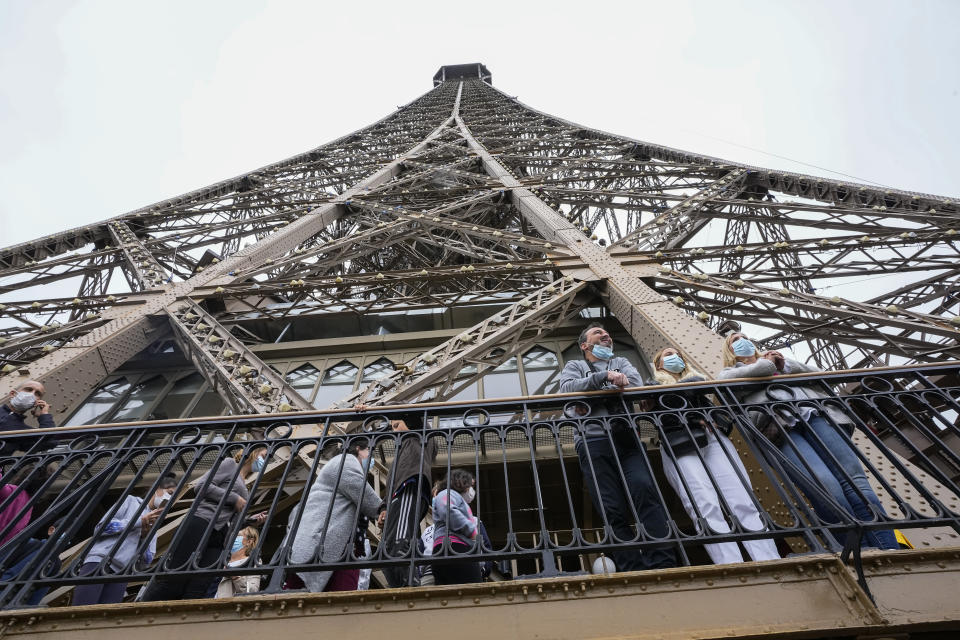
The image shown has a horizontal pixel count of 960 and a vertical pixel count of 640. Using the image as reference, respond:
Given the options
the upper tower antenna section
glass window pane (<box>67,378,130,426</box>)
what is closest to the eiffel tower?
glass window pane (<box>67,378,130,426</box>)

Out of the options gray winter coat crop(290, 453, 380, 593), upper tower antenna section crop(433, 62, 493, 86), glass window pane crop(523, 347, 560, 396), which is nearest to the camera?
gray winter coat crop(290, 453, 380, 593)

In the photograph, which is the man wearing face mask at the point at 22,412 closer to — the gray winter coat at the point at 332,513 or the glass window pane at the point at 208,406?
the gray winter coat at the point at 332,513

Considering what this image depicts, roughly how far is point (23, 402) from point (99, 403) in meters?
3.82

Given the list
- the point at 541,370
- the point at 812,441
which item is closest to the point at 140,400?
the point at 541,370

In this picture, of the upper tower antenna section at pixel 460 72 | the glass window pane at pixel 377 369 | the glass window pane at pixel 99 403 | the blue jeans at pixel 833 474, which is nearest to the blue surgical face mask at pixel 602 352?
the blue jeans at pixel 833 474

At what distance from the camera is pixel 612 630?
7.07 ft

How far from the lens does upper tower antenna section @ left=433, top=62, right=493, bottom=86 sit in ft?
183

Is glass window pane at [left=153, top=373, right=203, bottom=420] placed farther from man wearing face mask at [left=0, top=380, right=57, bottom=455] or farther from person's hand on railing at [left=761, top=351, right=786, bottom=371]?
person's hand on railing at [left=761, top=351, right=786, bottom=371]

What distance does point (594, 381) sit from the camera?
3686mm

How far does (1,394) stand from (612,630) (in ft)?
17.9

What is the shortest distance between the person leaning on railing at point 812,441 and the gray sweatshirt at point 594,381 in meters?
0.76

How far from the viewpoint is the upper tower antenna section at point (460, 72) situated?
55.7 metres

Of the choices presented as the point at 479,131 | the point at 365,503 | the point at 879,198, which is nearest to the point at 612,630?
the point at 365,503

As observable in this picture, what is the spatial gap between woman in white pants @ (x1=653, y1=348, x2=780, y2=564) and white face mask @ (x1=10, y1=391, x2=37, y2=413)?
4.96 meters
